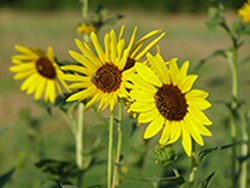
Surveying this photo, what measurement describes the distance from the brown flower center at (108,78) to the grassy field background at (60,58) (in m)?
0.53

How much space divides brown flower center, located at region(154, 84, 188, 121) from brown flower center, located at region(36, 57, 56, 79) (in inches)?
34.2

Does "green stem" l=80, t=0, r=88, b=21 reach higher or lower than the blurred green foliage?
lower

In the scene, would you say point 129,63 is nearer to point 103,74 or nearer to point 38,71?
point 103,74

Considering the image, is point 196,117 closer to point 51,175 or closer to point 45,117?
point 51,175

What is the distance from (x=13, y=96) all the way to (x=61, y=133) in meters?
3.08

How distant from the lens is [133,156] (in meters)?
3.53

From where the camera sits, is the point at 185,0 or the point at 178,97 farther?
the point at 185,0

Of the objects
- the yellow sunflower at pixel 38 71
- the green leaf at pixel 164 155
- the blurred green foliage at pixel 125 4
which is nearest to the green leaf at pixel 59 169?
the yellow sunflower at pixel 38 71

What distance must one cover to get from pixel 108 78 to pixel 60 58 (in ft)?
39.2

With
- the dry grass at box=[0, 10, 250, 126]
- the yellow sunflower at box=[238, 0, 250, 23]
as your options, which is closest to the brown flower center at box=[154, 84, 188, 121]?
the yellow sunflower at box=[238, 0, 250, 23]

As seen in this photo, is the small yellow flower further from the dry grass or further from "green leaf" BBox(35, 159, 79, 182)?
the dry grass

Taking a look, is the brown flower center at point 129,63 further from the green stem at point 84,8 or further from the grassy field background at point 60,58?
the green stem at point 84,8

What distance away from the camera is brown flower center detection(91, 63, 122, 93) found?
1720mm

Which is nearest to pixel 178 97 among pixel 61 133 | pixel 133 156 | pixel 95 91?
pixel 95 91
